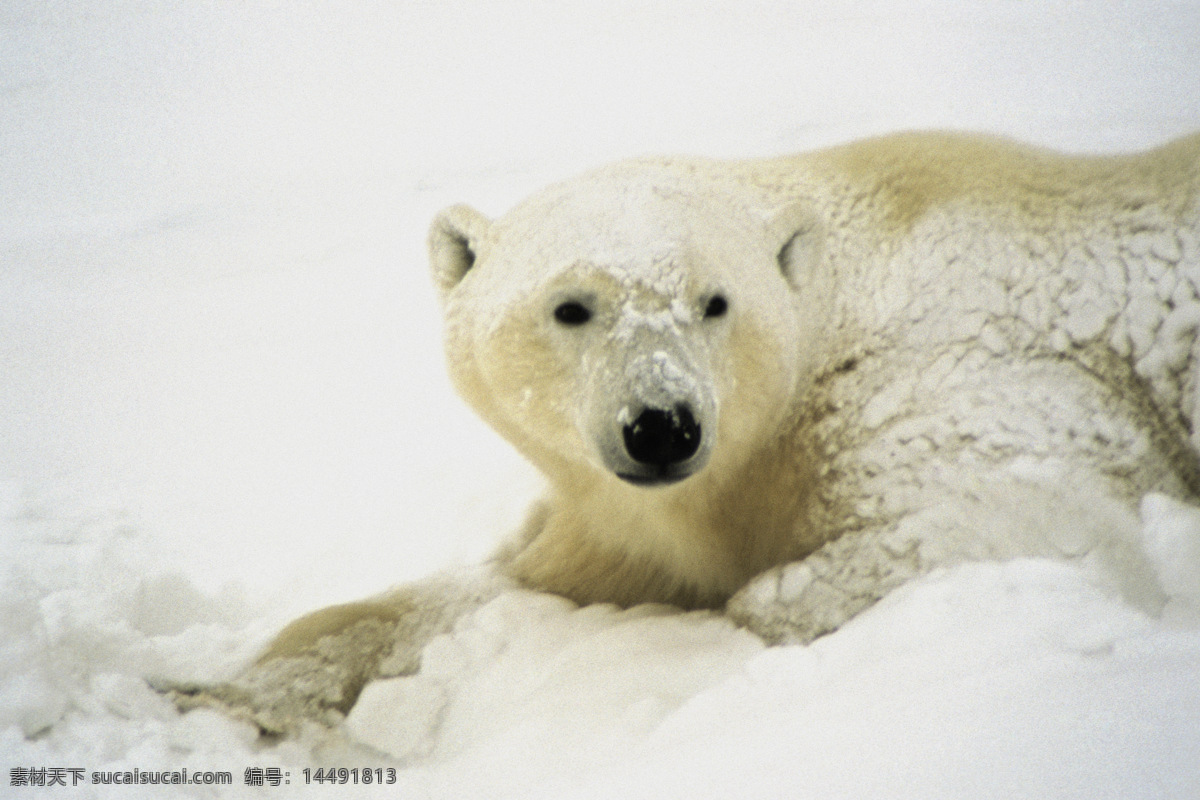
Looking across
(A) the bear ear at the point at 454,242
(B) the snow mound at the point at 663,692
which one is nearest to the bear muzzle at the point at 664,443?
(B) the snow mound at the point at 663,692

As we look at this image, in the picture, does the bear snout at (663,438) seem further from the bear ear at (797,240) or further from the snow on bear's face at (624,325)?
the bear ear at (797,240)

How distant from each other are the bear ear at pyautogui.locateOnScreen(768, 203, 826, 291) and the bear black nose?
0.76 metres

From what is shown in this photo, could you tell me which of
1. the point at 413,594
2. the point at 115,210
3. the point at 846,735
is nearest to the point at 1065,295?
the point at 846,735

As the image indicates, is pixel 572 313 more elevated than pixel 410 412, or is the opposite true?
pixel 572 313

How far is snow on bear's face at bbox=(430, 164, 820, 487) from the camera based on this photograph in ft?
5.59

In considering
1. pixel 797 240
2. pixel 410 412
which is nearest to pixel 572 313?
pixel 797 240

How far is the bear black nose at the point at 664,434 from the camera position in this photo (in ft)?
5.34

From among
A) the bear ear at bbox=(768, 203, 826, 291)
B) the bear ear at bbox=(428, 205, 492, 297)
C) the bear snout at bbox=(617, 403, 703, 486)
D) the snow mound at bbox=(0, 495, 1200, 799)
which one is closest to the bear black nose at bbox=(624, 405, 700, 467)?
the bear snout at bbox=(617, 403, 703, 486)

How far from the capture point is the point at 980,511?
6.40ft

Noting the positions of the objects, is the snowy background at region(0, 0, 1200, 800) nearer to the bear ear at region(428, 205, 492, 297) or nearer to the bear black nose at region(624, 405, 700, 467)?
the bear black nose at region(624, 405, 700, 467)

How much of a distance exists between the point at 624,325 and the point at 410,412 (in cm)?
233

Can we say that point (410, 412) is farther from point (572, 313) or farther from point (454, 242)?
point (572, 313)

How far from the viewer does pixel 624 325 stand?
1775mm

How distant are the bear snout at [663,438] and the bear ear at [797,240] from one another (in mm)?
758
